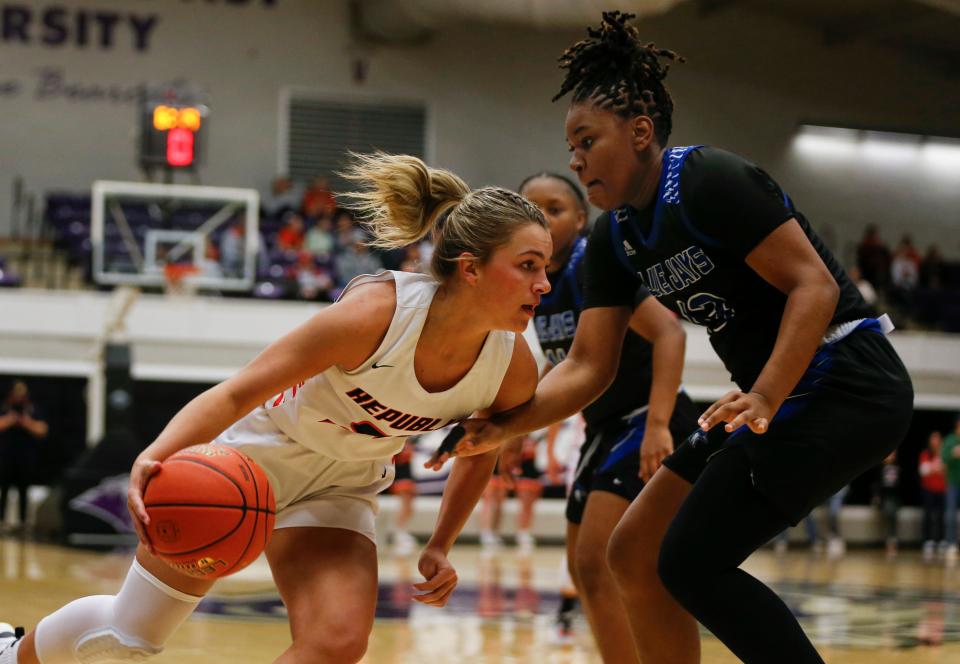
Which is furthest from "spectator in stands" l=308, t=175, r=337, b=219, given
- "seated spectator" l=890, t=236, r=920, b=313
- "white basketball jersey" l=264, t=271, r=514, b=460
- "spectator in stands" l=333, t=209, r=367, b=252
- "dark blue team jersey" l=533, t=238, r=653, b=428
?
"white basketball jersey" l=264, t=271, r=514, b=460

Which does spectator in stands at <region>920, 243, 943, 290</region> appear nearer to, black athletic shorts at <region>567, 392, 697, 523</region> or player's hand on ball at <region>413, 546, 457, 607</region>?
black athletic shorts at <region>567, 392, 697, 523</region>

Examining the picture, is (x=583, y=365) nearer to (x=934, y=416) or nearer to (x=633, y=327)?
(x=633, y=327)

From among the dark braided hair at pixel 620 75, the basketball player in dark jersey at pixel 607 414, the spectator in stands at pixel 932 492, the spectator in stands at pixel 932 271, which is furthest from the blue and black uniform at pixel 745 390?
the spectator in stands at pixel 932 271

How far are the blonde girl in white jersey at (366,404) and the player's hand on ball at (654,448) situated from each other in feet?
2.41

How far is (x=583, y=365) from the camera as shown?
372 centimetres

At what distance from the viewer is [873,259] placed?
66.2 feet

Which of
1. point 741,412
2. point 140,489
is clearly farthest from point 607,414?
point 140,489

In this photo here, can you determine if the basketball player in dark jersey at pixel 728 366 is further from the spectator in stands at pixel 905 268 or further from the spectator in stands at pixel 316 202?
the spectator in stands at pixel 905 268

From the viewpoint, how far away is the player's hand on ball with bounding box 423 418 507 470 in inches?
129

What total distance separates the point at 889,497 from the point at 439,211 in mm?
13773

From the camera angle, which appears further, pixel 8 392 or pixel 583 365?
pixel 8 392

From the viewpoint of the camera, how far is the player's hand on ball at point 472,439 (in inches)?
129

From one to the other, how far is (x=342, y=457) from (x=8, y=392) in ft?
38.5

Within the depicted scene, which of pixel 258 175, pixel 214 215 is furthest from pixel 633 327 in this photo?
pixel 258 175
